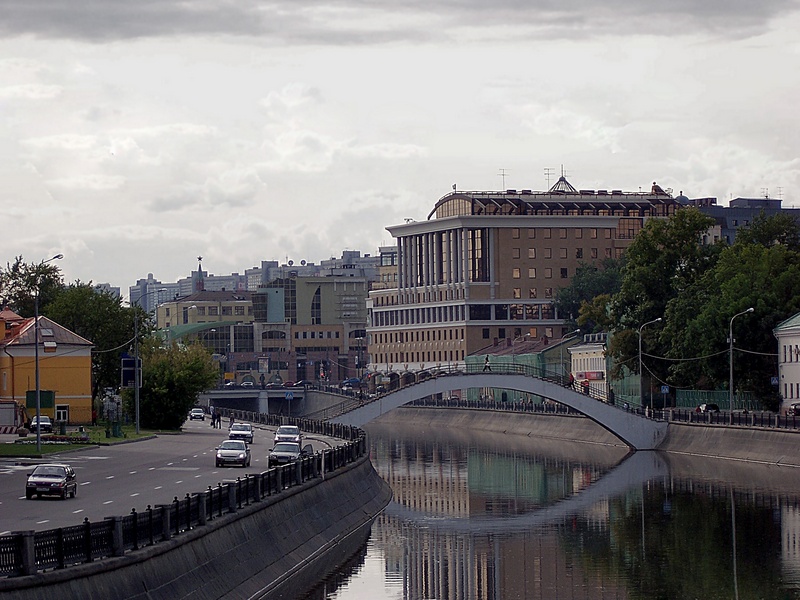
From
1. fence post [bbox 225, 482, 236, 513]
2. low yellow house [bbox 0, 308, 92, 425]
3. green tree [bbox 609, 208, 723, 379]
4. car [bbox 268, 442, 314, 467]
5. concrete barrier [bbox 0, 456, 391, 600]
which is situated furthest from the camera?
green tree [bbox 609, 208, 723, 379]

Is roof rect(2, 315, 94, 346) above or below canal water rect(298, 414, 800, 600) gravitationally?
above

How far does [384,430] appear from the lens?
7367 inches

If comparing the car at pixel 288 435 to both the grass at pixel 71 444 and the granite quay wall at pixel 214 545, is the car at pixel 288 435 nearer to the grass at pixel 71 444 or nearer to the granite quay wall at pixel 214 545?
the grass at pixel 71 444

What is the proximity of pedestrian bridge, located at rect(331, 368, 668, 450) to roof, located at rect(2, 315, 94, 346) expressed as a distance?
24.9 meters

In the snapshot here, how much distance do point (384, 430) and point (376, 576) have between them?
131431 mm

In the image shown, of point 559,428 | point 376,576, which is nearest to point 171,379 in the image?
point 559,428

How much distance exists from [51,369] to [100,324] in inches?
807

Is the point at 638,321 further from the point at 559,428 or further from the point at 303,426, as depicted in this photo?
the point at 303,426

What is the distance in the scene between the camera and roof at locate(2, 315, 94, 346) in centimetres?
12588

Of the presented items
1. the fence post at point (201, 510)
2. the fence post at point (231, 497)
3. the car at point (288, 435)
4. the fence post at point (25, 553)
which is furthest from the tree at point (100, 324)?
the fence post at point (25, 553)

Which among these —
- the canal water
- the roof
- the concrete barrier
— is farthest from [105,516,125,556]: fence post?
the roof

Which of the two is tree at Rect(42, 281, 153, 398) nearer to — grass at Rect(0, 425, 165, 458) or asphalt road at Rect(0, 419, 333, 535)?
grass at Rect(0, 425, 165, 458)

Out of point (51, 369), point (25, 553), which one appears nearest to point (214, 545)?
point (25, 553)

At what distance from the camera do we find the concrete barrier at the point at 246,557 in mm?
33812
